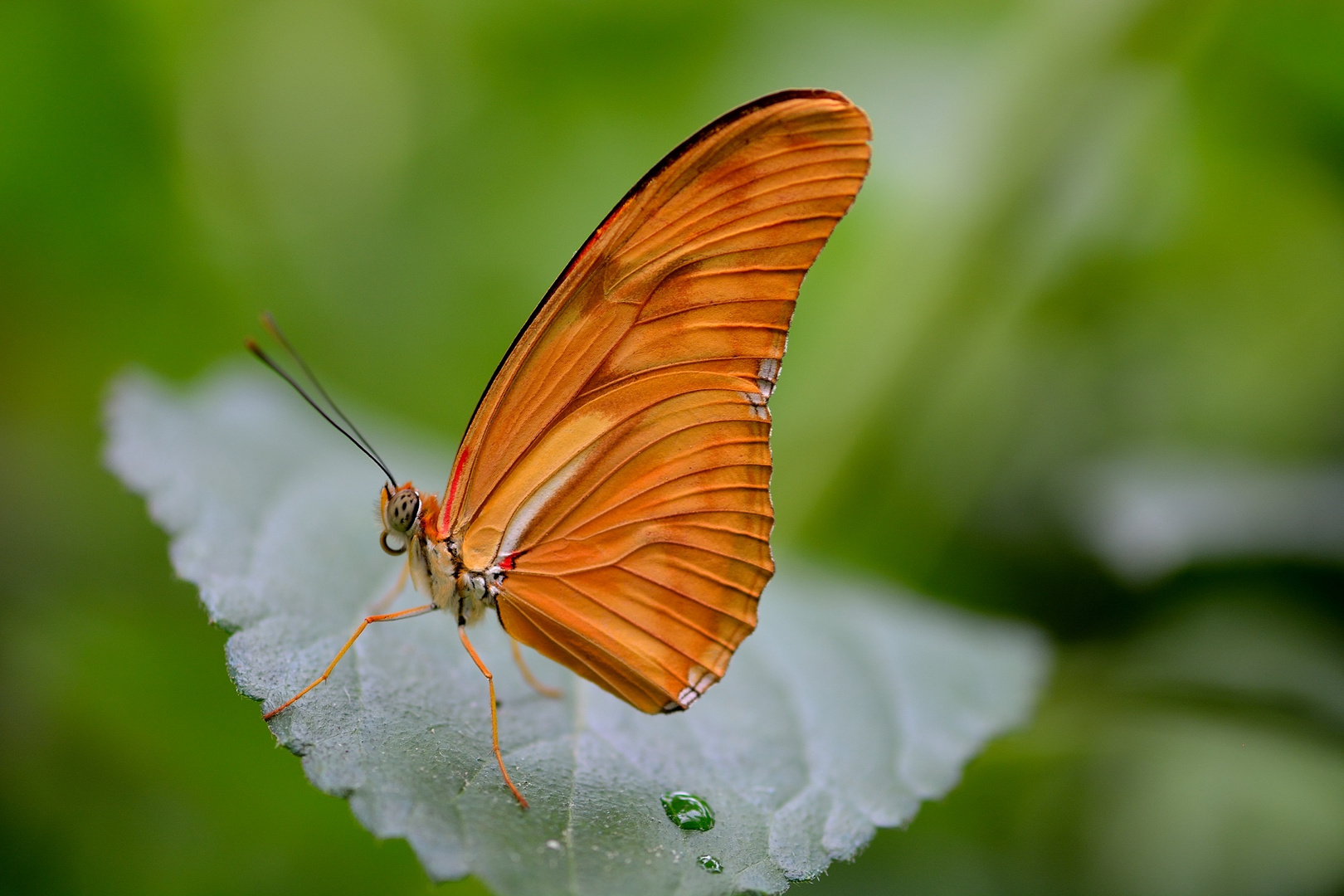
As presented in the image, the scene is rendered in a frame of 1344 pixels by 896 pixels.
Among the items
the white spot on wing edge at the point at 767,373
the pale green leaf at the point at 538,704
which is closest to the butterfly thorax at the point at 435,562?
the pale green leaf at the point at 538,704

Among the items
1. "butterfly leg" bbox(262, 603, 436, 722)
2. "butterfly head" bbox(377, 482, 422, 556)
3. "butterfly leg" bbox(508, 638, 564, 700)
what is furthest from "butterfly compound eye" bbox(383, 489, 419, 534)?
"butterfly leg" bbox(508, 638, 564, 700)

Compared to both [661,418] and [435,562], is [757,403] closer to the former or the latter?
[661,418]

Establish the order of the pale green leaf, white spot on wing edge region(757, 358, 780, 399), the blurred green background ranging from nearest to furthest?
the pale green leaf
white spot on wing edge region(757, 358, 780, 399)
the blurred green background

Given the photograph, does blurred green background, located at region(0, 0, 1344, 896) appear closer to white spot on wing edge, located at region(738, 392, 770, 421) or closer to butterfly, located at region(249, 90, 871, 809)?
butterfly, located at region(249, 90, 871, 809)

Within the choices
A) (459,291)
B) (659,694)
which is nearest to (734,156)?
(659,694)

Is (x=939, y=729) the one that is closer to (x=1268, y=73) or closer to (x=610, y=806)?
Answer: (x=610, y=806)

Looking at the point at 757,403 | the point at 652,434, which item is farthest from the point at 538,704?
the point at 757,403
